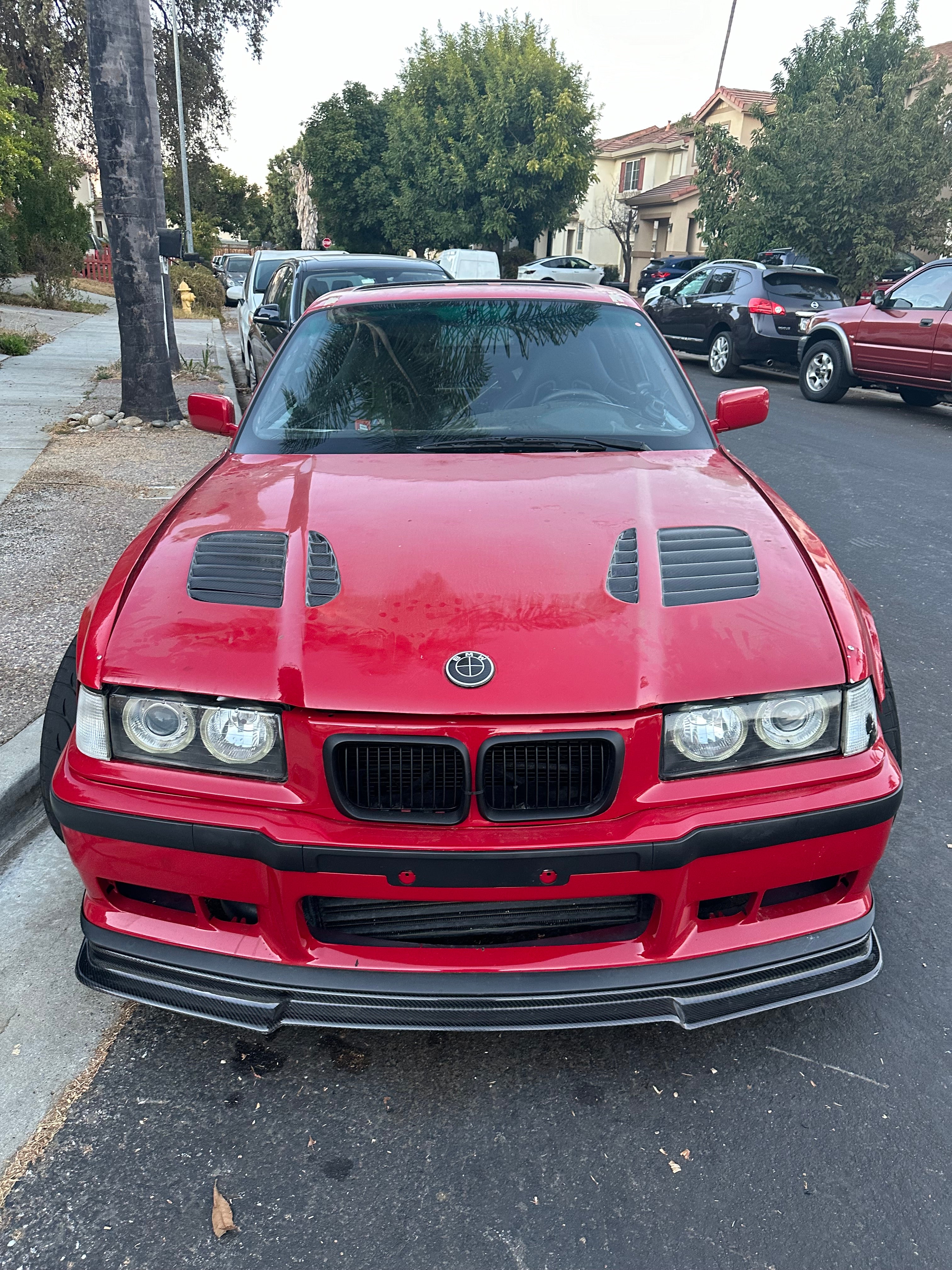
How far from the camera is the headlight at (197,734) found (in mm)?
2006

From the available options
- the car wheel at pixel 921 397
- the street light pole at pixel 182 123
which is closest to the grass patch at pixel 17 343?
the car wheel at pixel 921 397

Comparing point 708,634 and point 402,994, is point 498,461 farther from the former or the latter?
point 402,994

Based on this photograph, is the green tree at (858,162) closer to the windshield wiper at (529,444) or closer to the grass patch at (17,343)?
the grass patch at (17,343)

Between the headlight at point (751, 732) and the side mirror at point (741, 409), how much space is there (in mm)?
1807

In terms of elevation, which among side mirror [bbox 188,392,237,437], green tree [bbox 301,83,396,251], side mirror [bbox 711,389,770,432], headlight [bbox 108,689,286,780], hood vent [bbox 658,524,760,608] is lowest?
headlight [bbox 108,689,286,780]

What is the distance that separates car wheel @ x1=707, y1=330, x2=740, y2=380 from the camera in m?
14.3

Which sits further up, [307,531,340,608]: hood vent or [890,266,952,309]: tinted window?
[890,266,952,309]: tinted window

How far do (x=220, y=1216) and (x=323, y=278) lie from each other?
8631mm

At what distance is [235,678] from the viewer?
2.02 metres

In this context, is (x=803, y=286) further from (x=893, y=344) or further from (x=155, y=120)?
(x=155, y=120)

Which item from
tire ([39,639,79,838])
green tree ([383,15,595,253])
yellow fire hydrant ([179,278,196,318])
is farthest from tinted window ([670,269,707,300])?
green tree ([383,15,595,253])

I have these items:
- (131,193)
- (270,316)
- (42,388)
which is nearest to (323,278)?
(270,316)

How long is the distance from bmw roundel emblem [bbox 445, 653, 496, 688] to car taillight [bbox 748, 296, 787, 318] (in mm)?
13460

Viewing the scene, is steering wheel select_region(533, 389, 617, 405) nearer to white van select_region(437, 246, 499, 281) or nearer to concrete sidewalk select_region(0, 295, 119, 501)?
concrete sidewalk select_region(0, 295, 119, 501)
